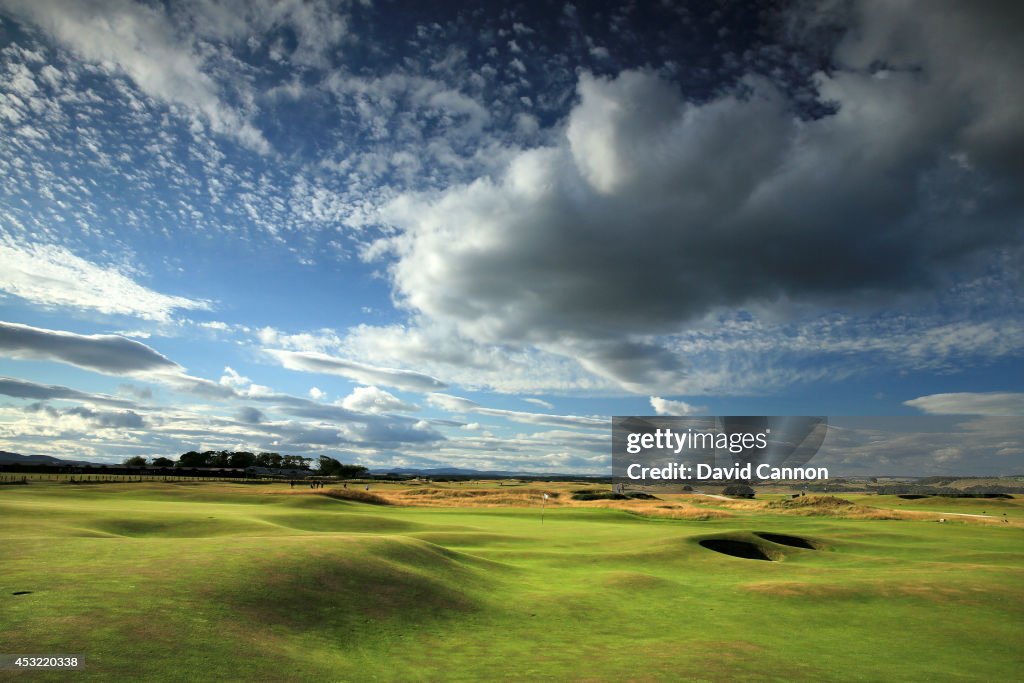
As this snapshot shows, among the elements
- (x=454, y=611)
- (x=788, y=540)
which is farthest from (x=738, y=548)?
(x=454, y=611)

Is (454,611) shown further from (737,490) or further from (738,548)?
(737,490)

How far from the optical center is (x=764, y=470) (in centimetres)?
13475

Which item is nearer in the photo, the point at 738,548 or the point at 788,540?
the point at 738,548

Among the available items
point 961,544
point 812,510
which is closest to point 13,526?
point 961,544

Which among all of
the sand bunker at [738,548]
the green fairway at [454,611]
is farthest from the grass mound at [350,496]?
the sand bunker at [738,548]

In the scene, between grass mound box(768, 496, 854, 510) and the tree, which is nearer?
grass mound box(768, 496, 854, 510)

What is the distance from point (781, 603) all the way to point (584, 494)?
93422 mm

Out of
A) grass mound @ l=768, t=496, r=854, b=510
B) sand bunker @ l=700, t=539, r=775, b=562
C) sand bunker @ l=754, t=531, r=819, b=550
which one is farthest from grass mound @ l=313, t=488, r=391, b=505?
grass mound @ l=768, t=496, r=854, b=510

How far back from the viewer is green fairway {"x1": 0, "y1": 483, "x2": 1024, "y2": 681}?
41.9ft

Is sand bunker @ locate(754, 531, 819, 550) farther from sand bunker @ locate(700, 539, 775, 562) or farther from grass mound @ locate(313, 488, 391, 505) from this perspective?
grass mound @ locate(313, 488, 391, 505)

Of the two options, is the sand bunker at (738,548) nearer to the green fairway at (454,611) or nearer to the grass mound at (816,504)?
the green fairway at (454,611)

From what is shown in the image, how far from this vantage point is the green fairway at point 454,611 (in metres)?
12.8

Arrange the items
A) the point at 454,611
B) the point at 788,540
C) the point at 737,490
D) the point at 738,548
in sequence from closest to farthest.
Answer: the point at 454,611 < the point at 738,548 < the point at 788,540 < the point at 737,490

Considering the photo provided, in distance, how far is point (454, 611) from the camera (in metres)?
20.2
